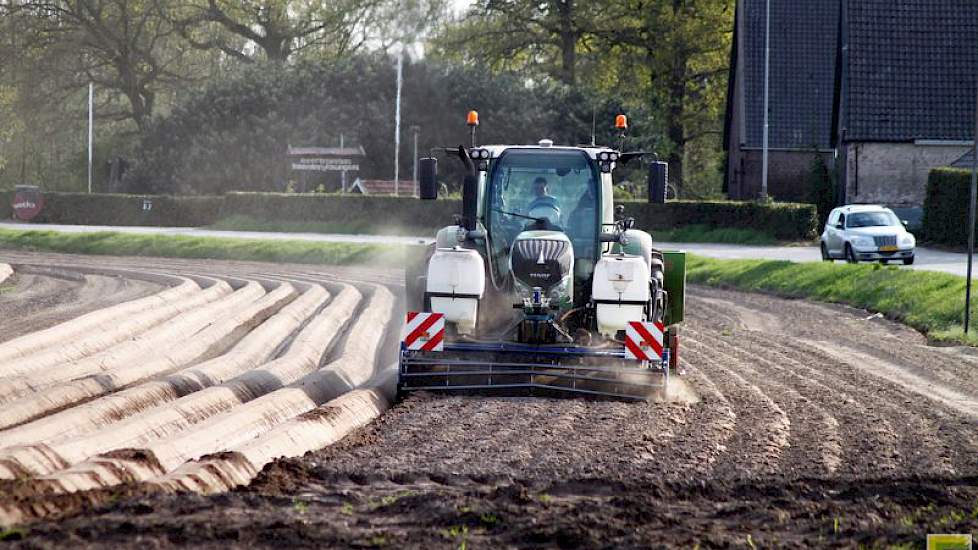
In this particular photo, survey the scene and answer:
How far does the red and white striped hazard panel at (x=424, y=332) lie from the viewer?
42.7 ft

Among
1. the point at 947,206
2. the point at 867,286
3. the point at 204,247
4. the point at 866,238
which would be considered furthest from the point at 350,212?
the point at 867,286

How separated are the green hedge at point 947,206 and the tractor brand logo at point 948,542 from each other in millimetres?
31839

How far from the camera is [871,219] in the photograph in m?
33.7

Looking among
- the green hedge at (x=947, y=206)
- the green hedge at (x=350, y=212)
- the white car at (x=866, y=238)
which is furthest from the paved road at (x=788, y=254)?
the green hedge at (x=350, y=212)

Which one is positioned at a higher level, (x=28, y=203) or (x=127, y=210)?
(x=28, y=203)

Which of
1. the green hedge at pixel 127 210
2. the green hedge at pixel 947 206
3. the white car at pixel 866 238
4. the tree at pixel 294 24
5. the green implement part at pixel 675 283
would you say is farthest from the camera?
the tree at pixel 294 24

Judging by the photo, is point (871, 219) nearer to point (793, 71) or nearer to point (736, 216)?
point (736, 216)

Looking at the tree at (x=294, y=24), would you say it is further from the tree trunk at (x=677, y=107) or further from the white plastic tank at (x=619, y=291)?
the white plastic tank at (x=619, y=291)

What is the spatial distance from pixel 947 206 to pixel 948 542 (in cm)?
3428

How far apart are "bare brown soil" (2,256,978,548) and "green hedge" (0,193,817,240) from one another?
2777cm

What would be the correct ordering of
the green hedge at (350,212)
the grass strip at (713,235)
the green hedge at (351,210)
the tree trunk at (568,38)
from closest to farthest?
the grass strip at (713,235) → the green hedge at (350,212) → the green hedge at (351,210) → the tree trunk at (568,38)

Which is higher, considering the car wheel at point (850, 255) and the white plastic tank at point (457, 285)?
the white plastic tank at point (457, 285)

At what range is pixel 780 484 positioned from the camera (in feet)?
28.6

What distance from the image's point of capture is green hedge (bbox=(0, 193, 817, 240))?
43.5 m
